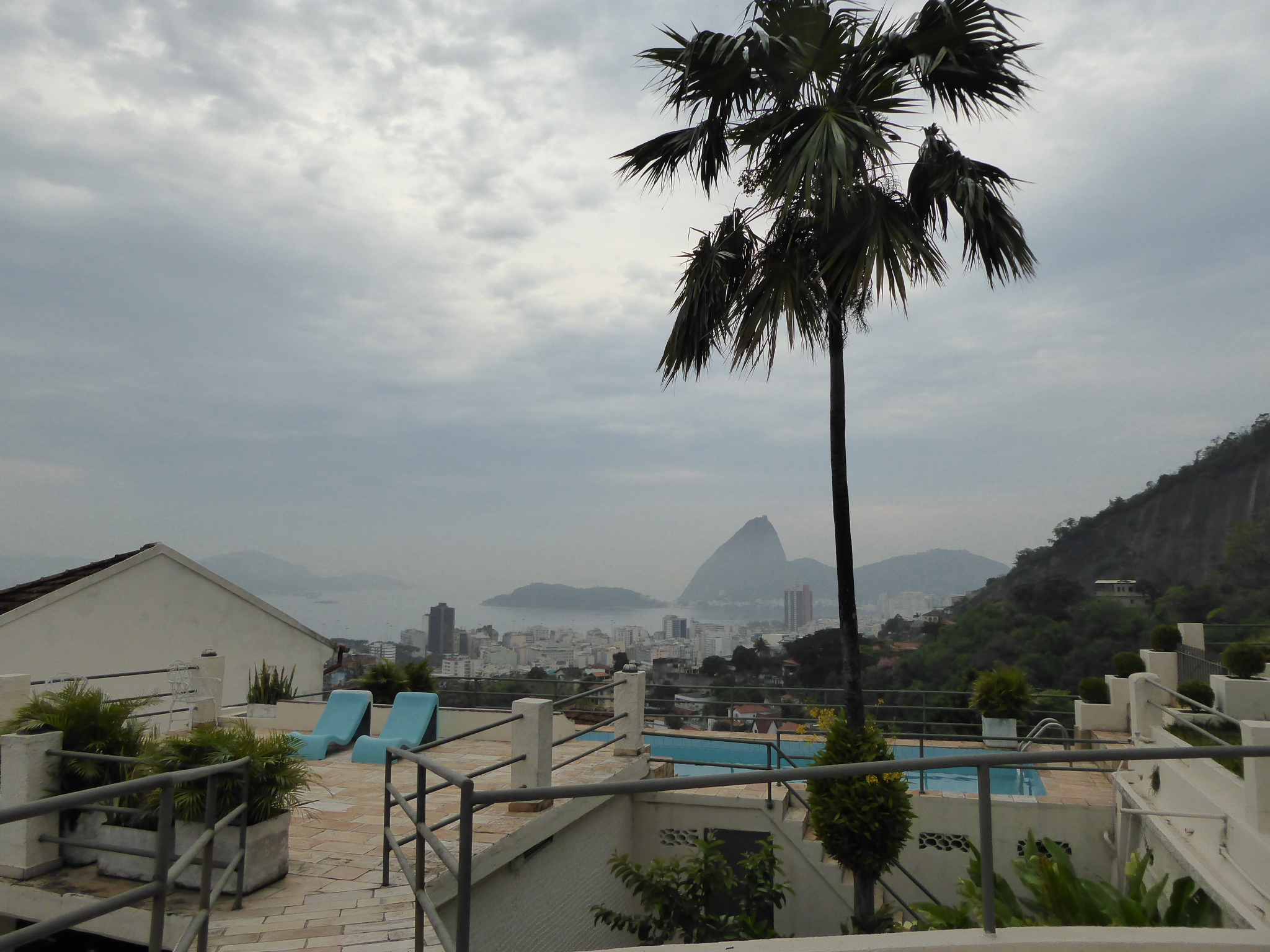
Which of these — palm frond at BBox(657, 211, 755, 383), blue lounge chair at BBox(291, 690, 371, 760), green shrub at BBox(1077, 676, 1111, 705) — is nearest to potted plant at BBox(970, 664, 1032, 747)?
green shrub at BBox(1077, 676, 1111, 705)

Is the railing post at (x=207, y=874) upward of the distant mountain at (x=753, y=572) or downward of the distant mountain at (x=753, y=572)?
downward

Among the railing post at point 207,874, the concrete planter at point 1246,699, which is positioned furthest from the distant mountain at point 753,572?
the railing post at point 207,874

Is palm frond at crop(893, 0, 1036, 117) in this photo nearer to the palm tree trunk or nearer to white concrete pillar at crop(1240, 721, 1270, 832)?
the palm tree trunk

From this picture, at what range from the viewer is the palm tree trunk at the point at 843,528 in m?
8.48

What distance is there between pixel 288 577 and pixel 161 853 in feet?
428

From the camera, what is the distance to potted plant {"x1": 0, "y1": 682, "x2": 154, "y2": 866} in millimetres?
6113

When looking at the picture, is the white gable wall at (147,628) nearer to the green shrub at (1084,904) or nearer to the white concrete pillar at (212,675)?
the white concrete pillar at (212,675)

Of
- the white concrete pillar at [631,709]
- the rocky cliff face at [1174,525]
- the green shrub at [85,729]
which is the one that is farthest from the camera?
the rocky cliff face at [1174,525]

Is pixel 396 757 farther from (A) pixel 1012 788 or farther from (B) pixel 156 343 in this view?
(B) pixel 156 343

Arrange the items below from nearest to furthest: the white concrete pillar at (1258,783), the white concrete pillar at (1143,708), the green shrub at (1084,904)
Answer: the green shrub at (1084,904) < the white concrete pillar at (1258,783) < the white concrete pillar at (1143,708)

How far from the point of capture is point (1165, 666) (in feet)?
49.7

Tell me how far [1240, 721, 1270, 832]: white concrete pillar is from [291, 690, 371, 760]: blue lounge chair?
1071 centimetres

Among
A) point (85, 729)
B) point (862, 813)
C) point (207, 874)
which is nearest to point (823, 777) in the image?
point (207, 874)

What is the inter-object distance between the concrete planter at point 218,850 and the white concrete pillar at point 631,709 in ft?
16.7
